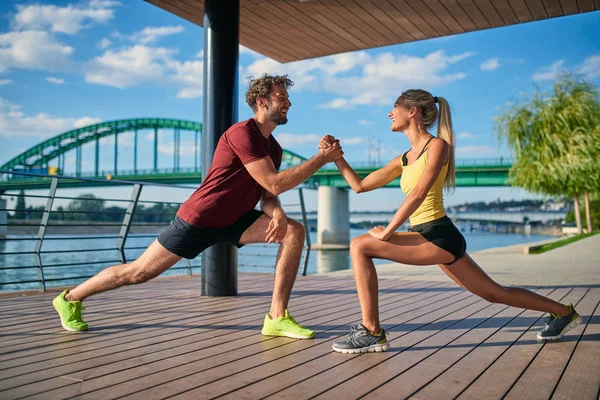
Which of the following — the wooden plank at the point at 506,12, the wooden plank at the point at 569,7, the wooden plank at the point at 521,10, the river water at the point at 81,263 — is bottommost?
the river water at the point at 81,263

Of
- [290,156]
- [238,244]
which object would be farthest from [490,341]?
[290,156]

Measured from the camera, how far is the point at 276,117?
312cm

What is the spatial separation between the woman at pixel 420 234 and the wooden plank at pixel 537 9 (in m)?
3.35

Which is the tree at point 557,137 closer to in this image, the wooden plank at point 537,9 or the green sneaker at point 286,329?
the wooden plank at point 537,9

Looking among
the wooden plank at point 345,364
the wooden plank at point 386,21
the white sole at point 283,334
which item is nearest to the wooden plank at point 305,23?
the wooden plank at point 386,21

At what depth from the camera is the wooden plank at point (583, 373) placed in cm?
201

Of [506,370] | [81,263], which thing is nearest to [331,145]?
[506,370]

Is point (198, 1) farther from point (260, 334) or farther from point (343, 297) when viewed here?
point (260, 334)

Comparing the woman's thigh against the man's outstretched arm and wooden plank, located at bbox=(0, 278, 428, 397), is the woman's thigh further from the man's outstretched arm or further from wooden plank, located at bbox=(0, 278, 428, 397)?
wooden plank, located at bbox=(0, 278, 428, 397)

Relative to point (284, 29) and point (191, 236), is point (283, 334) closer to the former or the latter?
point (191, 236)

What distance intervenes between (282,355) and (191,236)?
32.9 inches

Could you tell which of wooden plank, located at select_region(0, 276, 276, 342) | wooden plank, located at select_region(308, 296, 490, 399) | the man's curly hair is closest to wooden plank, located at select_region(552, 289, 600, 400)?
wooden plank, located at select_region(308, 296, 490, 399)

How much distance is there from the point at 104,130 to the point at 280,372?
77439 mm

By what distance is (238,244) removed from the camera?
A: 3135mm
